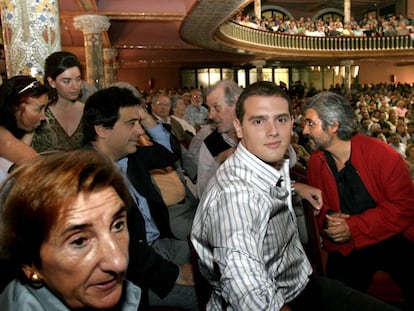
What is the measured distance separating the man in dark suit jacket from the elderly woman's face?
84 centimetres

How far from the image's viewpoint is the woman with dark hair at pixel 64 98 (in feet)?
9.62

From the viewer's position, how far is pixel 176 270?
7.06 feet

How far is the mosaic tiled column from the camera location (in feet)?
11.3

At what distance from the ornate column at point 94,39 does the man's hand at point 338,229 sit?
718 cm

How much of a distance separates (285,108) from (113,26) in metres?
11.4

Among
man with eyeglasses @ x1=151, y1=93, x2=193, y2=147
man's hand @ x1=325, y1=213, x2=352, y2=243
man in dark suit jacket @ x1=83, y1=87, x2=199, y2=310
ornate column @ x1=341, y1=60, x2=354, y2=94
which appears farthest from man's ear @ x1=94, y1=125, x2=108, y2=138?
ornate column @ x1=341, y1=60, x2=354, y2=94

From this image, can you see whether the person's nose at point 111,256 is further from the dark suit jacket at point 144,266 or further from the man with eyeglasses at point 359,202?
the man with eyeglasses at point 359,202

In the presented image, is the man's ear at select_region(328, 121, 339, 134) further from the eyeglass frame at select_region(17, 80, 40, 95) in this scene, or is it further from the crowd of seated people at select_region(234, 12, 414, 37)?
the crowd of seated people at select_region(234, 12, 414, 37)

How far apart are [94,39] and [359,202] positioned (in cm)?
792

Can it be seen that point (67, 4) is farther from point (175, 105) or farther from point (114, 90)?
point (114, 90)

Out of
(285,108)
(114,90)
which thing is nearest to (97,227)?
(285,108)

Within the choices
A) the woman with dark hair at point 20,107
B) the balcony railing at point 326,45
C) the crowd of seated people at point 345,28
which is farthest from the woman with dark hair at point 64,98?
the crowd of seated people at point 345,28

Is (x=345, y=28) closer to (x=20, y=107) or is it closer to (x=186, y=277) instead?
(x=20, y=107)

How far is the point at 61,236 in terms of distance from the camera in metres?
0.99
